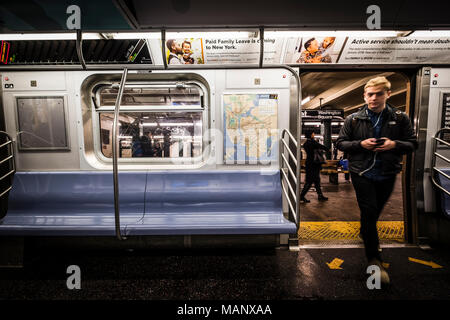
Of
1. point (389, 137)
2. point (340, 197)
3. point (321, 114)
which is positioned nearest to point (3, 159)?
point (389, 137)

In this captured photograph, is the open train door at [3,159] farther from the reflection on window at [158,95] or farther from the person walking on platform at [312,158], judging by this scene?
the person walking on platform at [312,158]

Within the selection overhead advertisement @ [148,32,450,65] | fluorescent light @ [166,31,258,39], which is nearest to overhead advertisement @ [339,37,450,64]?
overhead advertisement @ [148,32,450,65]

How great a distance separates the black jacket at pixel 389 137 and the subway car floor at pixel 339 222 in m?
1.26

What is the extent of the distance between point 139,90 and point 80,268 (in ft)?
7.57

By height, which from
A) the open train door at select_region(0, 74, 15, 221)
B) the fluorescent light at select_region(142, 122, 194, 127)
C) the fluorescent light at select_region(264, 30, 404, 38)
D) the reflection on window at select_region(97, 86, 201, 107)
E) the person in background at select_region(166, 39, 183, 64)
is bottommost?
the open train door at select_region(0, 74, 15, 221)

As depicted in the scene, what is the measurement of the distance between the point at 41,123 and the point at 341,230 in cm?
448

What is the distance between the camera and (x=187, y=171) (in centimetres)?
250

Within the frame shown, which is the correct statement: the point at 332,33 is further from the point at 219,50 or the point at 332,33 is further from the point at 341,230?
the point at 341,230

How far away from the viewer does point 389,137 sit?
1.87m

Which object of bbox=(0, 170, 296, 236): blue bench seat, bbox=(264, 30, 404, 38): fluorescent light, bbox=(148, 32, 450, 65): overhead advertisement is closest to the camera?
bbox=(264, 30, 404, 38): fluorescent light

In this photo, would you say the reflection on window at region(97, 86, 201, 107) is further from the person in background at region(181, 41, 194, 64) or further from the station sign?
the station sign

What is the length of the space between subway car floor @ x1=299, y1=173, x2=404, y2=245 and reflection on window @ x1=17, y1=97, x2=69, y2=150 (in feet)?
11.7

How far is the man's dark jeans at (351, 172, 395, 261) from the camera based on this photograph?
1.82 m

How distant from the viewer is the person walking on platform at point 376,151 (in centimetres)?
181
